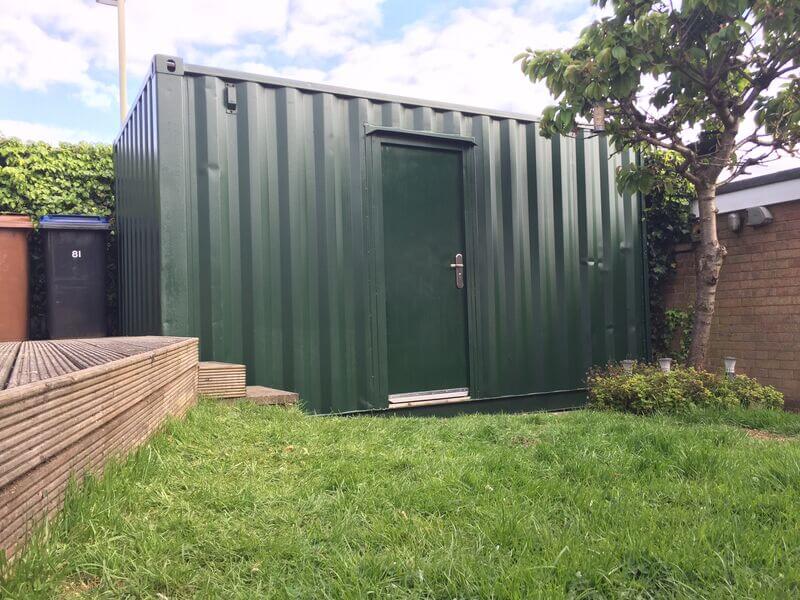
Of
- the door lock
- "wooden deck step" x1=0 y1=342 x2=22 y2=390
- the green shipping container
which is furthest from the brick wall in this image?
"wooden deck step" x1=0 y1=342 x2=22 y2=390

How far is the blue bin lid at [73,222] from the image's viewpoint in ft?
18.1

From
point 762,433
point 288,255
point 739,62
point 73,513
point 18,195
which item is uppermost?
point 739,62

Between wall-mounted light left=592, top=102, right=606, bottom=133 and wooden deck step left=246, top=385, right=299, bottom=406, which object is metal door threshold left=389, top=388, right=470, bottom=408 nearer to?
wooden deck step left=246, top=385, right=299, bottom=406

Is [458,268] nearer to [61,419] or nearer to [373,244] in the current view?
[373,244]

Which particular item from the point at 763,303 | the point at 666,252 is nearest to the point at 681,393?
the point at 763,303

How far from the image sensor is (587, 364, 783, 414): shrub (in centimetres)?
426

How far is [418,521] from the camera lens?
182cm

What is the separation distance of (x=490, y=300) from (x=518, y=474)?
9.93 feet

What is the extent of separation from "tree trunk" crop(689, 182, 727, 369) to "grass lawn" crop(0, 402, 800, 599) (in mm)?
2151

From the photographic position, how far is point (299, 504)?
1.93 m

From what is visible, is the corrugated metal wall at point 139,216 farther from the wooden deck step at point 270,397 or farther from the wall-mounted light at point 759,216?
the wall-mounted light at point 759,216

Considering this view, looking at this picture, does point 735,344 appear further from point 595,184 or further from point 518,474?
point 518,474

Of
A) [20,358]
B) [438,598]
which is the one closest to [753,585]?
[438,598]

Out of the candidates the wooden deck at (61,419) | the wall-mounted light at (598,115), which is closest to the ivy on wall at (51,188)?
the wooden deck at (61,419)
